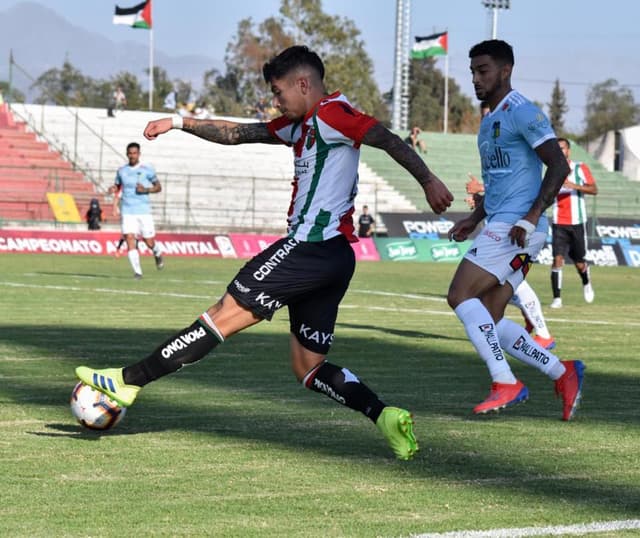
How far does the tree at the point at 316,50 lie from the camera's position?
79.9 m

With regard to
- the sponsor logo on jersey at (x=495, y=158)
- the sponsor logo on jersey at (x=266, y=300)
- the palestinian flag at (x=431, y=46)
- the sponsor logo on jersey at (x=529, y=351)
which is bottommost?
the sponsor logo on jersey at (x=529, y=351)

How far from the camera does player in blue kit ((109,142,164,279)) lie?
77.7 ft

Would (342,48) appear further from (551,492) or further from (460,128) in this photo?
(551,492)

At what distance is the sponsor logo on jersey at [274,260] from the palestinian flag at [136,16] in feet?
174

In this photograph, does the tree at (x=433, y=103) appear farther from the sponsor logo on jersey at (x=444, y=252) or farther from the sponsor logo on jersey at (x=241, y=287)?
the sponsor logo on jersey at (x=241, y=287)

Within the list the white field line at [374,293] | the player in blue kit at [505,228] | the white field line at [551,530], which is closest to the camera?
the white field line at [551,530]

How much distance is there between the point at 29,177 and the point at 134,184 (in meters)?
21.7

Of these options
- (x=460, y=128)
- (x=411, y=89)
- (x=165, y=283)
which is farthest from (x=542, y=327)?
(x=411, y=89)

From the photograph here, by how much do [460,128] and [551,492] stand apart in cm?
9970

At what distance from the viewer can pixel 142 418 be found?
7.57 metres

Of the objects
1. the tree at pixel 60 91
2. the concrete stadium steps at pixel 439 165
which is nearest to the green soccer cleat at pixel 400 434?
the concrete stadium steps at pixel 439 165

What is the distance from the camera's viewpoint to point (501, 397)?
786 cm

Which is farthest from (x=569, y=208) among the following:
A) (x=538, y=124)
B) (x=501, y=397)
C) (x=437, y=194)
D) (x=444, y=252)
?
(x=444, y=252)

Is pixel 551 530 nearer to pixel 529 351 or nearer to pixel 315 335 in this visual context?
pixel 315 335
